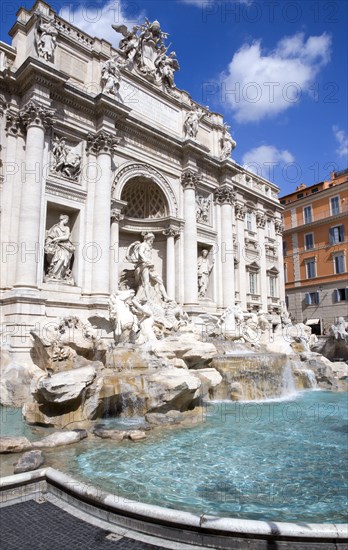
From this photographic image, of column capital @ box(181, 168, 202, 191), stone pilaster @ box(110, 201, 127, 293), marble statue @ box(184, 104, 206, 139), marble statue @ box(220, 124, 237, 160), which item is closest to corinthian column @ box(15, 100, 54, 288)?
stone pilaster @ box(110, 201, 127, 293)

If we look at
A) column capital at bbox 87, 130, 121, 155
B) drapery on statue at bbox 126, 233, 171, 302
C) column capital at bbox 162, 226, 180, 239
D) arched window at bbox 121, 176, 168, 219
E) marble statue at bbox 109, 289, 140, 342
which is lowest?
marble statue at bbox 109, 289, 140, 342

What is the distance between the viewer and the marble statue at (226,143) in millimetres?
21766

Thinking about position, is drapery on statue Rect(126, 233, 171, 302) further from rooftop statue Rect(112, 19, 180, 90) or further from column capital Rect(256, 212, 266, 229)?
column capital Rect(256, 212, 266, 229)

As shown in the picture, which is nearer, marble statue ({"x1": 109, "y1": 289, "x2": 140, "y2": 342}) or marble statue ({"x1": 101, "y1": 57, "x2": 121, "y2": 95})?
marble statue ({"x1": 109, "y1": 289, "x2": 140, "y2": 342})

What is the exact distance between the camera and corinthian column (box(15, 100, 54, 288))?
41.3 feet

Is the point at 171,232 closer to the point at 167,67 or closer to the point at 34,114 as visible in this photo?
the point at 34,114

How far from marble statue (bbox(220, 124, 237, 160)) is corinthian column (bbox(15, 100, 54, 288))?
10920 millimetres

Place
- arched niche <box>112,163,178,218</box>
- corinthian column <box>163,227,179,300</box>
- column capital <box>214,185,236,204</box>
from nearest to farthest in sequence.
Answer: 1. arched niche <box>112,163,178,218</box>
2. corinthian column <box>163,227,179,300</box>
3. column capital <box>214,185,236,204</box>

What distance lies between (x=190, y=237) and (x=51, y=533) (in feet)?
51.7

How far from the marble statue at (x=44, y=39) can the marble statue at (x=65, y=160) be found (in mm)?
2892

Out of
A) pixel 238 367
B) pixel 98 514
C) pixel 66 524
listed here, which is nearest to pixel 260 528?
pixel 98 514

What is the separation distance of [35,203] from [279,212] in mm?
19862

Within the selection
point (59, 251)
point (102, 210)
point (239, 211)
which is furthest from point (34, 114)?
point (239, 211)

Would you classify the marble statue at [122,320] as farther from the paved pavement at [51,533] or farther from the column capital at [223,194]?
the column capital at [223,194]
